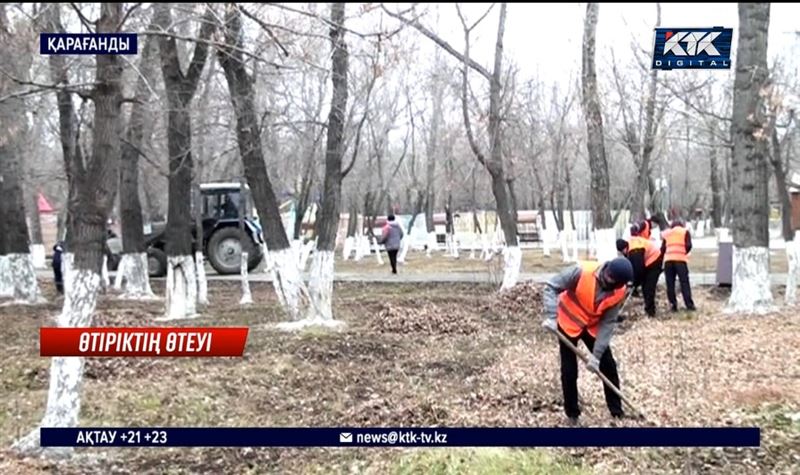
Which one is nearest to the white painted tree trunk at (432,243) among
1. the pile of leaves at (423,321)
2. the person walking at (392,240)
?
the person walking at (392,240)

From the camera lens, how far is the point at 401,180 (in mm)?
34656

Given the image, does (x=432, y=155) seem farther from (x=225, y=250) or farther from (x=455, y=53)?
(x=455, y=53)

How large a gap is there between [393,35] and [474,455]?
2.71m

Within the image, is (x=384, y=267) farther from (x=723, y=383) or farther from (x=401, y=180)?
(x=723, y=383)

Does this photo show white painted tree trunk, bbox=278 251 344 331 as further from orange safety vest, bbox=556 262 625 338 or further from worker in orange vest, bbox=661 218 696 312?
orange safety vest, bbox=556 262 625 338

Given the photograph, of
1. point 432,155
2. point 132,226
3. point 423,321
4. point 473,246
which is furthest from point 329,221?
point 432,155

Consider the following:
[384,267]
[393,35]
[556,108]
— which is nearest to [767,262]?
[393,35]

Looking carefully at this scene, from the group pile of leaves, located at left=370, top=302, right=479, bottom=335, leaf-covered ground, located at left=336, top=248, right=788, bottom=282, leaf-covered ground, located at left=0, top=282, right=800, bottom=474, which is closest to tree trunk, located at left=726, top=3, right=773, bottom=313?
leaf-covered ground, located at left=0, top=282, right=800, bottom=474

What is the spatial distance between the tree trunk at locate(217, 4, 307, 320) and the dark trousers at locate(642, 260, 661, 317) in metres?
4.11

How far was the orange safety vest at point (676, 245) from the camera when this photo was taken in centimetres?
1039

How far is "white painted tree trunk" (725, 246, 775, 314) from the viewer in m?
9.65

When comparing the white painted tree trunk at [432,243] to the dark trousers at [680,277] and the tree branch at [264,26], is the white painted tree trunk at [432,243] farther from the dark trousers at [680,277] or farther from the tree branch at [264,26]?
the tree branch at [264,26]

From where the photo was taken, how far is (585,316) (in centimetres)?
500

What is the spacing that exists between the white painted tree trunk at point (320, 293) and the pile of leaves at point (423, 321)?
589 mm
